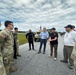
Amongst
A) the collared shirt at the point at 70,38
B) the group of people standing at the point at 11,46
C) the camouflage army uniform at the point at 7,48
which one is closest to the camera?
the group of people standing at the point at 11,46

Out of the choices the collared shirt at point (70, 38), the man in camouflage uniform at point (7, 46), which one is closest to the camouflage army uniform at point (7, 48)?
the man in camouflage uniform at point (7, 46)

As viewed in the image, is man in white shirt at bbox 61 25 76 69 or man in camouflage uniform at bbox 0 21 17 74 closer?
man in camouflage uniform at bbox 0 21 17 74

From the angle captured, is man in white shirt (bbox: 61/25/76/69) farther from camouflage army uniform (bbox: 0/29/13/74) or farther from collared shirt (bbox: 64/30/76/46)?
camouflage army uniform (bbox: 0/29/13/74)

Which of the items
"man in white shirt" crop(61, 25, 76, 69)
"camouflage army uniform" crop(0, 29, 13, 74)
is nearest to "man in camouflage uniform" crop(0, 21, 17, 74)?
"camouflage army uniform" crop(0, 29, 13, 74)

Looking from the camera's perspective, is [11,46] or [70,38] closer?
[11,46]

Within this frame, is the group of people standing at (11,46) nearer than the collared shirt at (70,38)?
Yes

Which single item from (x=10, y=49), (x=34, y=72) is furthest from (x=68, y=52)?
(x=10, y=49)

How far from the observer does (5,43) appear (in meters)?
4.00

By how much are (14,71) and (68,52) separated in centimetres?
283

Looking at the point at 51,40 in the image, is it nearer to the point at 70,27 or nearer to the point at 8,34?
the point at 70,27

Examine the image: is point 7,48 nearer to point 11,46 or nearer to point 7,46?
point 7,46

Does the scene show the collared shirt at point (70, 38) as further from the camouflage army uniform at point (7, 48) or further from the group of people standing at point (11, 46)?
the camouflage army uniform at point (7, 48)

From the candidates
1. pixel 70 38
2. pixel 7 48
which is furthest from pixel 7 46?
pixel 70 38

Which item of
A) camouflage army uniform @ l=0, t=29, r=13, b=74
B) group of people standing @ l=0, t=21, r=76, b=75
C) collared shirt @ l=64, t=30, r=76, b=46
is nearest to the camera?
group of people standing @ l=0, t=21, r=76, b=75
